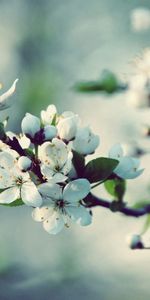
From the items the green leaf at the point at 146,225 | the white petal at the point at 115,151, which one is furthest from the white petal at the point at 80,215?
the green leaf at the point at 146,225

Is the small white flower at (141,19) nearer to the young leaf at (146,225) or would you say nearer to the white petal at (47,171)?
the young leaf at (146,225)

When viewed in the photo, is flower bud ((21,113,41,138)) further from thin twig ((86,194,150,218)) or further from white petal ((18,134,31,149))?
thin twig ((86,194,150,218))

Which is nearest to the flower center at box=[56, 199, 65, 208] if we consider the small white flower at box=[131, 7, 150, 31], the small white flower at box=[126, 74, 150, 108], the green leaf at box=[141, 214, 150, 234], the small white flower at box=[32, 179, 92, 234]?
the small white flower at box=[32, 179, 92, 234]

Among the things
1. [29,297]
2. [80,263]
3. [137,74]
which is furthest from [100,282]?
[137,74]

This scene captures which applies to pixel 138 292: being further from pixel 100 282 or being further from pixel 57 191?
pixel 57 191

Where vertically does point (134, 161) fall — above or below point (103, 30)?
above

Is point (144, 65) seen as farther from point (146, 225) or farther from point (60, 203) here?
point (60, 203)

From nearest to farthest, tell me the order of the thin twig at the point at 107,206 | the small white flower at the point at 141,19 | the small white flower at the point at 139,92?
1. the thin twig at the point at 107,206
2. the small white flower at the point at 139,92
3. the small white flower at the point at 141,19
